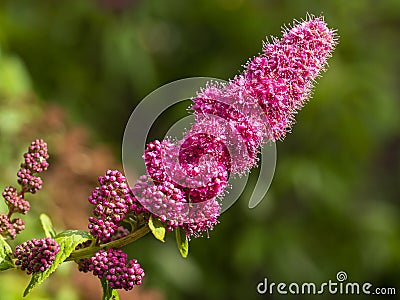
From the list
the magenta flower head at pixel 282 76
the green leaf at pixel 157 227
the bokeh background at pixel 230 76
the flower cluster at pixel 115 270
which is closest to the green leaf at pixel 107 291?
the flower cluster at pixel 115 270

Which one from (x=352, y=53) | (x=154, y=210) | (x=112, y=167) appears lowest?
(x=154, y=210)

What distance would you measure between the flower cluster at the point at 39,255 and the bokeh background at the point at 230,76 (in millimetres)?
3083

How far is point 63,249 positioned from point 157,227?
0.78 ft

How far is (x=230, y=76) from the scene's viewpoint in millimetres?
5195

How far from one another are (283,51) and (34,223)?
1735 millimetres

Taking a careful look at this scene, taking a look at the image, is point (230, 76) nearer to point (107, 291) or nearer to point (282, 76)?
point (282, 76)


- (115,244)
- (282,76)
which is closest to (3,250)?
(115,244)

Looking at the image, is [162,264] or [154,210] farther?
[162,264]

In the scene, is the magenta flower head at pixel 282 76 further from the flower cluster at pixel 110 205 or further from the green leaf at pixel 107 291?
the green leaf at pixel 107 291

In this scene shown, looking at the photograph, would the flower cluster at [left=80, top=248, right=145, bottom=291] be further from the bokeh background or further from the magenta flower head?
the bokeh background

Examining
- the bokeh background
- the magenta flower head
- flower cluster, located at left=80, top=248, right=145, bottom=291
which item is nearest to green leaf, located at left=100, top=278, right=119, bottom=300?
flower cluster, located at left=80, top=248, right=145, bottom=291

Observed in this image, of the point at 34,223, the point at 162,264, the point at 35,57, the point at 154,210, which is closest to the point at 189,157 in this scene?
the point at 154,210

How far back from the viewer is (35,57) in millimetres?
5285

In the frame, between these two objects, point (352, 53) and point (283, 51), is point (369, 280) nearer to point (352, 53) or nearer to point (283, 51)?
point (352, 53)
